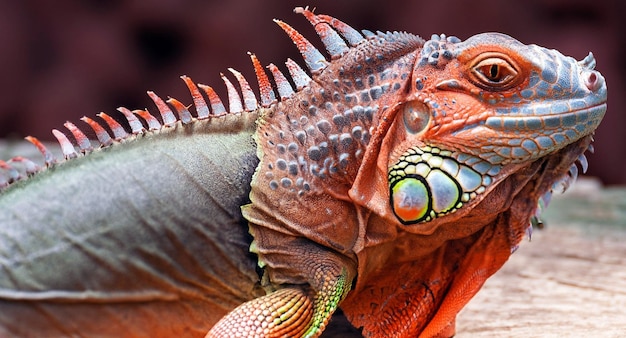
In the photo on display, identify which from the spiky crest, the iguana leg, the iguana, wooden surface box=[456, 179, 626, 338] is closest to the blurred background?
wooden surface box=[456, 179, 626, 338]

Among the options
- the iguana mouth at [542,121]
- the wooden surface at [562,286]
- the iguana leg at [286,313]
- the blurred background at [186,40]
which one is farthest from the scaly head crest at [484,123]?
the blurred background at [186,40]

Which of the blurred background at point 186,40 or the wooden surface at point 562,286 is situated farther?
the blurred background at point 186,40

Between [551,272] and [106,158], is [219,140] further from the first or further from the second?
[551,272]

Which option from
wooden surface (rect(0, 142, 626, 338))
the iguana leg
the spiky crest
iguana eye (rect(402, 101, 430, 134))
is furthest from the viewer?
wooden surface (rect(0, 142, 626, 338))

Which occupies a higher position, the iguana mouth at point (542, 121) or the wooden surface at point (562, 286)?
the iguana mouth at point (542, 121)

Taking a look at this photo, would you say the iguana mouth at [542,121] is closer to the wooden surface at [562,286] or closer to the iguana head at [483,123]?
the iguana head at [483,123]

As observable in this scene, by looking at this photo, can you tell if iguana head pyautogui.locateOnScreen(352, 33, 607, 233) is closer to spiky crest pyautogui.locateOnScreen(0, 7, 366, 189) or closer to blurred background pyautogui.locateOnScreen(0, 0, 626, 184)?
spiky crest pyautogui.locateOnScreen(0, 7, 366, 189)
